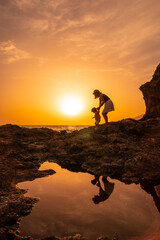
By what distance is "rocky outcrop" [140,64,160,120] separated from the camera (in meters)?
14.1

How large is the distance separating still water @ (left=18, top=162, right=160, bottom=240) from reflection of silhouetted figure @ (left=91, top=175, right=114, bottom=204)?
25mm

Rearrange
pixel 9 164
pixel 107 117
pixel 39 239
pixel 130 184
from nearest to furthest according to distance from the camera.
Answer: pixel 39 239, pixel 130 184, pixel 9 164, pixel 107 117

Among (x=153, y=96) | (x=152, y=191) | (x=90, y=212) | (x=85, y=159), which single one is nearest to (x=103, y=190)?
(x=152, y=191)

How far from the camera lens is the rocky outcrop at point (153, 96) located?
14.1 m

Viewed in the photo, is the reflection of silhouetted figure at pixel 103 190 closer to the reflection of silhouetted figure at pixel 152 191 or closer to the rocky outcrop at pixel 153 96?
the reflection of silhouetted figure at pixel 152 191

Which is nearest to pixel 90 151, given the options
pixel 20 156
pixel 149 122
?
pixel 20 156

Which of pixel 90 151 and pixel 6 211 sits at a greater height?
pixel 90 151

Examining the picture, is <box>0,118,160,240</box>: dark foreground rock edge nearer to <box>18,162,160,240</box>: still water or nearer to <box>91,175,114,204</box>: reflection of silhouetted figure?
<box>18,162,160,240</box>: still water

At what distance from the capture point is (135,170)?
6066mm

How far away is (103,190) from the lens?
4.67m

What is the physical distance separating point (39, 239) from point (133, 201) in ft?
7.33

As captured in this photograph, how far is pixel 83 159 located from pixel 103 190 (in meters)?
3.30

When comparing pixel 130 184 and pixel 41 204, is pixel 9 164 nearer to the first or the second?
pixel 41 204

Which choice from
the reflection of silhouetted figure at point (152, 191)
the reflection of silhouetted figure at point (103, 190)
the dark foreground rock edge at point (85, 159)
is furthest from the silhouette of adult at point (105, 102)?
the reflection of silhouetted figure at point (152, 191)
